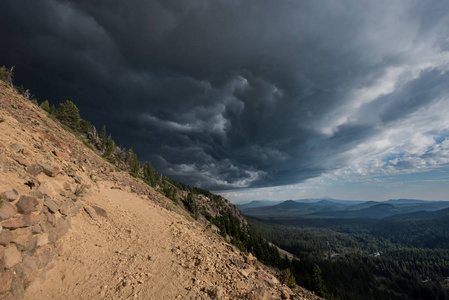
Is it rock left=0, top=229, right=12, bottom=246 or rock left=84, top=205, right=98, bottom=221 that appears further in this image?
rock left=84, top=205, right=98, bottom=221

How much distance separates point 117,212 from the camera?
55.3 ft

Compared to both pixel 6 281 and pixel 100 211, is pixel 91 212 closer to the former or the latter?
pixel 100 211

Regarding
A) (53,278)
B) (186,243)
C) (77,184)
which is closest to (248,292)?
(186,243)

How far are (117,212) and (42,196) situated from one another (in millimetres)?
7244

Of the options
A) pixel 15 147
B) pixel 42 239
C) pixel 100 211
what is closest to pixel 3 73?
pixel 15 147

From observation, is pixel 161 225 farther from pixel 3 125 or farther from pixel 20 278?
pixel 3 125

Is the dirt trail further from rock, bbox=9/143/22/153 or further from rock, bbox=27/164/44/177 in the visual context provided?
rock, bbox=9/143/22/153

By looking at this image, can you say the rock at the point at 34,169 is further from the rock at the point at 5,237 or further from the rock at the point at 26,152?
the rock at the point at 5,237

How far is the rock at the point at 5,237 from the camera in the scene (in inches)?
290

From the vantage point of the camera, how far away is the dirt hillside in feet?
26.8

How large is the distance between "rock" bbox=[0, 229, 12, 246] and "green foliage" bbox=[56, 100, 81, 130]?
236 ft

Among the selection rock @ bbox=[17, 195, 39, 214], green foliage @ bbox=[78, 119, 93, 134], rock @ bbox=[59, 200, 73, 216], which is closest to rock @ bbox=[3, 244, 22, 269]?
rock @ bbox=[17, 195, 39, 214]

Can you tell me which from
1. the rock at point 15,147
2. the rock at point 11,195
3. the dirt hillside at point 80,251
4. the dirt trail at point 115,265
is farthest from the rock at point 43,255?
the rock at point 15,147

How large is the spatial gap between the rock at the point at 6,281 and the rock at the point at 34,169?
22.6ft
